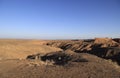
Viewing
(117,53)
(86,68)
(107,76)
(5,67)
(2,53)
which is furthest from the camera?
(117,53)

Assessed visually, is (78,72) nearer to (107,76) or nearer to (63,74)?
(63,74)

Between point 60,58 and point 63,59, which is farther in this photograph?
point 60,58

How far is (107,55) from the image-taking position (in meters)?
29.6

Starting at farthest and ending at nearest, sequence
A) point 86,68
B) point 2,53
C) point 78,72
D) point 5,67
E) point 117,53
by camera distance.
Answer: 1. point 117,53
2. point 2,53
3. point 5,67
4. point 86,68
5. point 78,72

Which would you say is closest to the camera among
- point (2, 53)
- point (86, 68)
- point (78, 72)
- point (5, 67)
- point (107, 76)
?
point (107, 76)

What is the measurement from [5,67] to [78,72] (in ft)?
18.9

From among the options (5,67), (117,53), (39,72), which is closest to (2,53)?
(5,67)

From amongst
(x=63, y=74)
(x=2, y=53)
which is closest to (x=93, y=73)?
(x=63, y=74)

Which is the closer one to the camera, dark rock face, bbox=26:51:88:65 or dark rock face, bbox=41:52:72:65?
dark rock face, bbox=26:51:88:65

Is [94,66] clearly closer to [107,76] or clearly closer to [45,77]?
[107,76]

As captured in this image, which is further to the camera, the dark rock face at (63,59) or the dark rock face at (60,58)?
the dark rock face at (60,58)

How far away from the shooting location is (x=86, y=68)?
46.8 feet

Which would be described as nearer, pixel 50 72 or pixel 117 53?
pixel 50 72

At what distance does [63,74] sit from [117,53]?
17072mm
